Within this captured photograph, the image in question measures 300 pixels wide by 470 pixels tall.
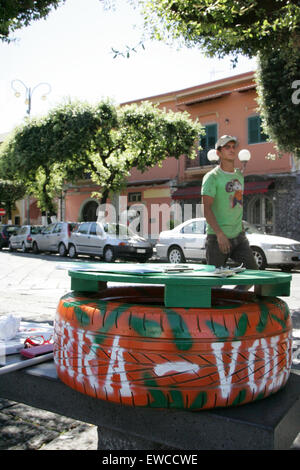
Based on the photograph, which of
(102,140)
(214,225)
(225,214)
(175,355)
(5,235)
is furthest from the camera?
(5,235)

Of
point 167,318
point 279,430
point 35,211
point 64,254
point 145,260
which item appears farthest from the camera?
point 35,211

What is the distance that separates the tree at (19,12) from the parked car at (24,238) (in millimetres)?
14470

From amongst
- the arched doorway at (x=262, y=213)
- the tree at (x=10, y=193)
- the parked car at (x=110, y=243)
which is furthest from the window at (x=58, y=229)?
the tree at (x=10, y=193)

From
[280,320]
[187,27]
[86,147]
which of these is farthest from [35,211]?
[280,320]

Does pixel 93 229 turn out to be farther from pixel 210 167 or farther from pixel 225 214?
pixel 225 214

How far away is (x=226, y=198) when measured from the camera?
3811mm

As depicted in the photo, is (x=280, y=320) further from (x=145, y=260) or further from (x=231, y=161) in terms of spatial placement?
(x=145, y=260)

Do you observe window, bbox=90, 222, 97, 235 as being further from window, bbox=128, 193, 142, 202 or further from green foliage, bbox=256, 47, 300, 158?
window, bbox=128, 193, 142, 202

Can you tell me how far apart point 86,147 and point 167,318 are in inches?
782

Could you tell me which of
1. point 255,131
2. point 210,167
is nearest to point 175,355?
point 255,131

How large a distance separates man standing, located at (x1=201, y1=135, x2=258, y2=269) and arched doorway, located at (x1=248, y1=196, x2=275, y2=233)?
1780cm

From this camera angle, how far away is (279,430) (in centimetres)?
Result: 106

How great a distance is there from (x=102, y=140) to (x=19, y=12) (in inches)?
512

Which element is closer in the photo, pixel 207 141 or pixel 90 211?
pixel 207 141
